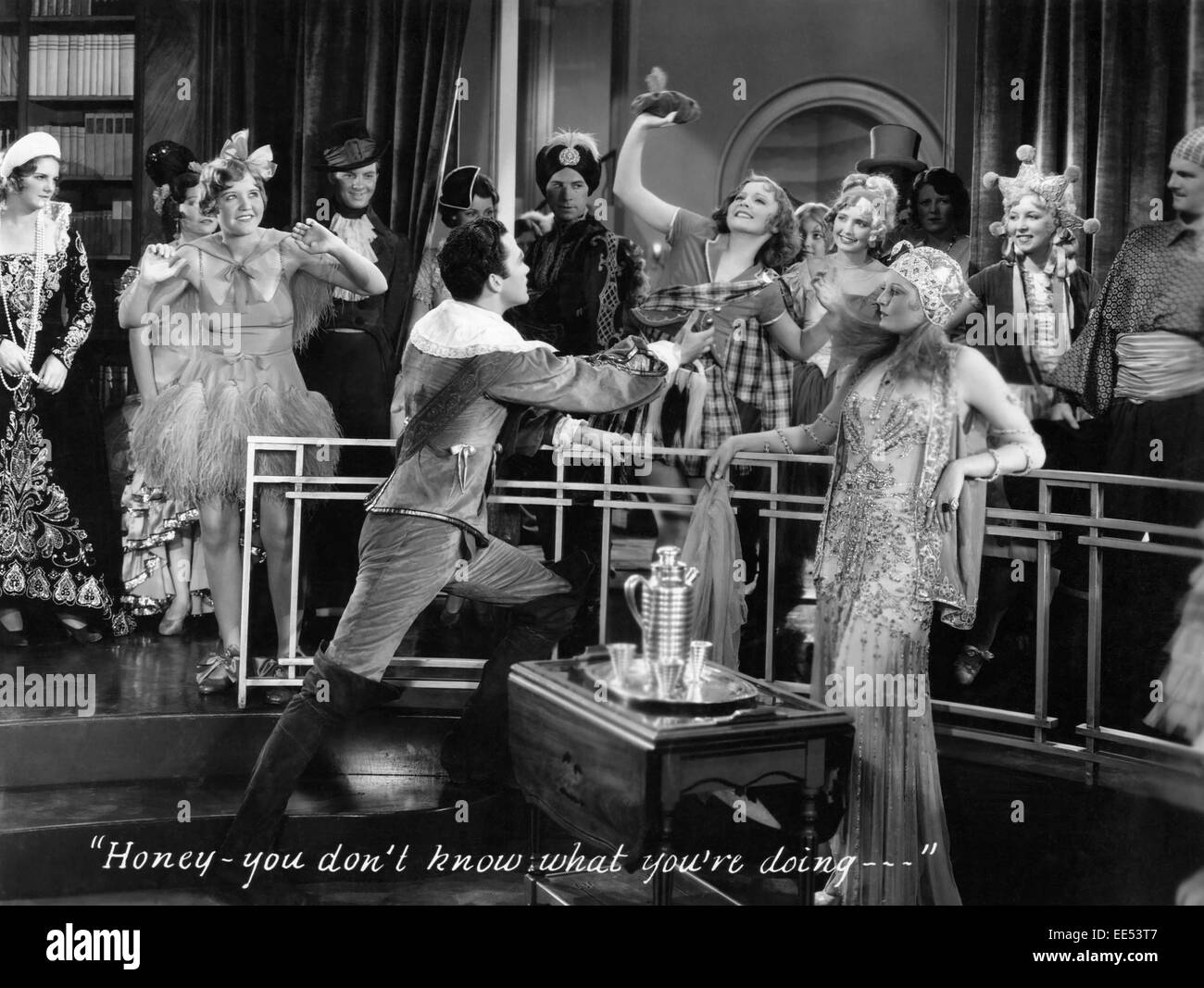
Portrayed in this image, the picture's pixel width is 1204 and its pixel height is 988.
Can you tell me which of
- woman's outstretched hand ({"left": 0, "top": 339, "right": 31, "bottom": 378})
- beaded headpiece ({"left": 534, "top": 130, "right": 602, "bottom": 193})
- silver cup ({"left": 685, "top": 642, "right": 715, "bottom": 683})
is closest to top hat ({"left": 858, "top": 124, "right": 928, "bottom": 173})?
beaded headpiece ({"left": 534, "top": 130, "right": 602, "bottom": 193})

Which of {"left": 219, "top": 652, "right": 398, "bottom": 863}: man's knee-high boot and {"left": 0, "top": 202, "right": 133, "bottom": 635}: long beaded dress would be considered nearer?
{"left": 219, "top": 652, "right": 398, "bottom": 863}: man's knee-high boot

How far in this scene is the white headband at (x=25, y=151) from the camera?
4211mm

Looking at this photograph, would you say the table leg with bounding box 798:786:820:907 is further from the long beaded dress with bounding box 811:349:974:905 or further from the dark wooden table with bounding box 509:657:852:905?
the long beaded dress with bounding box 811:349:974:905

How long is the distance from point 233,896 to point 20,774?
773 millimetres

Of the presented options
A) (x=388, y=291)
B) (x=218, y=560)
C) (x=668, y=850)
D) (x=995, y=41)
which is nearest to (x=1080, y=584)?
(x=995, y=41)

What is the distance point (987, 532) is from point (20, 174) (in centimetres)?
317

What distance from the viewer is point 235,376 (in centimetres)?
425

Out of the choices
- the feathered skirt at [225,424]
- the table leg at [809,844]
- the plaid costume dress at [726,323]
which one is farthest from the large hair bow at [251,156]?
the table leg at [809,844]

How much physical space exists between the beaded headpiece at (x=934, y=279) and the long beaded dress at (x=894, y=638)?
110mm

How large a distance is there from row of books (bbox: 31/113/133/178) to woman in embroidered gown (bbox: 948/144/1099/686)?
283 centimetres

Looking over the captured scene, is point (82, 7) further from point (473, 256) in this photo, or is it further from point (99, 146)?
point (473, 256)

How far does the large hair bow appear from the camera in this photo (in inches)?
167

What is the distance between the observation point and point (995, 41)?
13.4 feet

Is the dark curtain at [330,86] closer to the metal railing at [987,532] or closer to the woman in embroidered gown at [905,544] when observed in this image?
the metal railing at [987,532]
